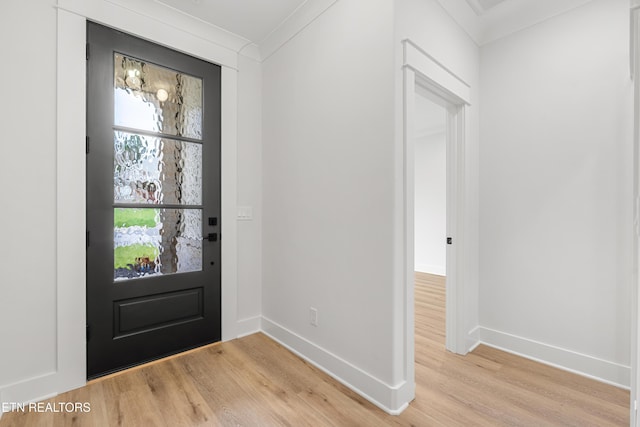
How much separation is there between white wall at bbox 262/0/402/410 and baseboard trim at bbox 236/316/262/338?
137mm

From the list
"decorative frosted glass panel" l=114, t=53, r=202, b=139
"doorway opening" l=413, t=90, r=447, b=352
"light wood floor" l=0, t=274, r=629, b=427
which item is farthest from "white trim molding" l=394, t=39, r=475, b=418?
"doorway opening" l=413, t=90, r=447, b=352

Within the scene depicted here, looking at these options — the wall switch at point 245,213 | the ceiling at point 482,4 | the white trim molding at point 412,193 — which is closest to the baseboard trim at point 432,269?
the white trim molding at point 412,193

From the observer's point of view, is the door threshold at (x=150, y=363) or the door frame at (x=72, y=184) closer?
the door frame at (x=72, y=184)

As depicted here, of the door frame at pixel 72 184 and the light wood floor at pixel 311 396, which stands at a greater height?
the door frame at pixel 72 184

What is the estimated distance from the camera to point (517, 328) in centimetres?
244

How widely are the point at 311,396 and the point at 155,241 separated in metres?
1.62

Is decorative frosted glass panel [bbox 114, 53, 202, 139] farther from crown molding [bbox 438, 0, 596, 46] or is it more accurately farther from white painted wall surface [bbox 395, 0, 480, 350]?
crown molding [bbox 438, 0, 596, 46]

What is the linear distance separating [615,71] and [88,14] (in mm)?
3610

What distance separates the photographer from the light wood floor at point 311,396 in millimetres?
1651

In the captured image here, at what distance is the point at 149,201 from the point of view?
2.29m

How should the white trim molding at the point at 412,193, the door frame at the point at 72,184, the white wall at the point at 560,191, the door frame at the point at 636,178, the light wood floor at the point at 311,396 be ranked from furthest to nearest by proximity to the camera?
the white wall at the point at 560,191
the door frame at the point at 72,184
the white trim molding at the point at 412,193
the light wood floor at the point at 311,396
the door frame at the point at 636,178

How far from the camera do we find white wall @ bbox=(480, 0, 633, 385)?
200 cm

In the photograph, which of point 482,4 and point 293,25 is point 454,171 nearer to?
point 482,4

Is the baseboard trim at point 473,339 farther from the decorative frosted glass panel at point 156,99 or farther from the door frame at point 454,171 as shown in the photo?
the decorative frosted glass panel at point 156,99
